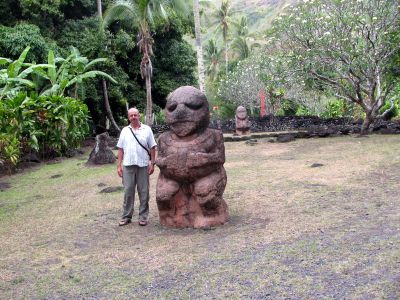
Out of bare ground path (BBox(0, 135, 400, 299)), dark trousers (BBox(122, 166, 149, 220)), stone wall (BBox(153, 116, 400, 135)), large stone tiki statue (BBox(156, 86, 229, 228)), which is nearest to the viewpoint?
bare ground path (BBox(0, 135, 400, 299))

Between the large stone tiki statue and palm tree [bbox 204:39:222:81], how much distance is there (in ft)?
128

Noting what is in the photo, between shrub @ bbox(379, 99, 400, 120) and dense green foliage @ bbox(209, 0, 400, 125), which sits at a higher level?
dense green foliage @ bbox(209, 0, 400, 125)

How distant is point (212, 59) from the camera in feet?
149

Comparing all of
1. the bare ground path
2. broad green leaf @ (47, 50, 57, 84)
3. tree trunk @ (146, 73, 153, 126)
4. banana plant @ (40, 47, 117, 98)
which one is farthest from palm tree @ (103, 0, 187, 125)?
the bare ground path

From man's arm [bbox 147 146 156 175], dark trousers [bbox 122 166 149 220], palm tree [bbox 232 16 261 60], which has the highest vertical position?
palm tree [bbox 232 16 261 60]

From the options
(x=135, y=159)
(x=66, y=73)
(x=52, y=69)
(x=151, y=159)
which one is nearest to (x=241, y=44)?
(x=66, y=73)

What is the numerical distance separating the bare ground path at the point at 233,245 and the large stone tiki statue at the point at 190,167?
260 mm

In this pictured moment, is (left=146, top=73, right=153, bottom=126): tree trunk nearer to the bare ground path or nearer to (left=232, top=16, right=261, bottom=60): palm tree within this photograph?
the bare ground path

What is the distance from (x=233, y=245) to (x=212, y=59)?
41.4 meters

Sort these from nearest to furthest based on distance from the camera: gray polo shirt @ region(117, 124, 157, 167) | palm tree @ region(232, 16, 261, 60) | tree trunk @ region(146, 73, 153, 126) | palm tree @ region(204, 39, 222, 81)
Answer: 1. gray polo shirt @ region(117, 124, 157, 167)
2. tree trunk @ region(146, 73, 153, 126)
3. palm tree @ region(232, 16, 261, 60)
4. palm tree @ region(204, 39, 222, 81)

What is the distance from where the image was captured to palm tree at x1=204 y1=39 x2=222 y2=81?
4491cm

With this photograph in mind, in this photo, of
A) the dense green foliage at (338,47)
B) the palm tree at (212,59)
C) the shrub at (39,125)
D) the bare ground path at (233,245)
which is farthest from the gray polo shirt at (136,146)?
the palm tree at (212,59)

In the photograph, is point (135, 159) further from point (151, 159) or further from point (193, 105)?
point (193, 105)

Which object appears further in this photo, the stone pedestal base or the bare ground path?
the stone pedestal base
